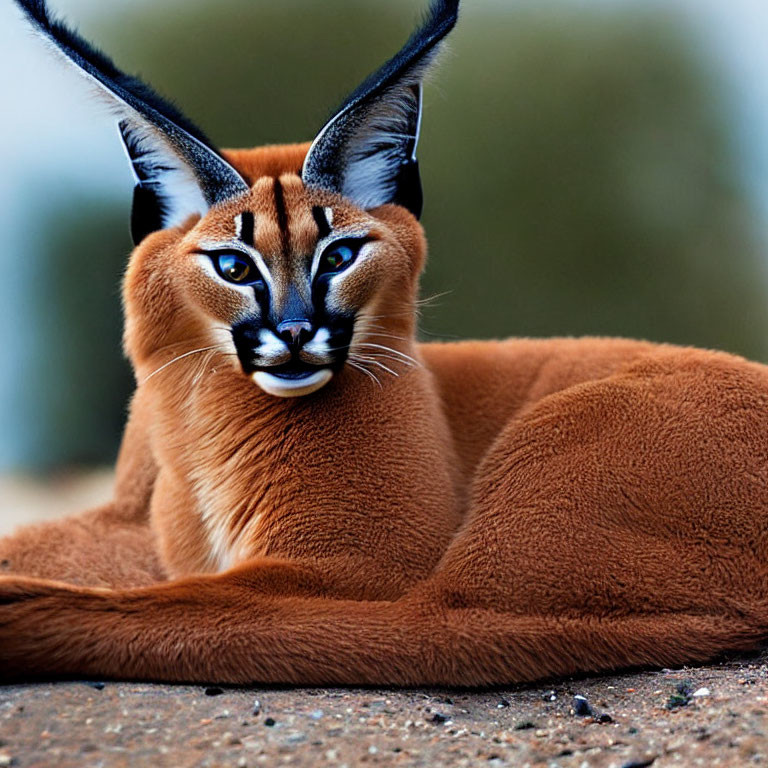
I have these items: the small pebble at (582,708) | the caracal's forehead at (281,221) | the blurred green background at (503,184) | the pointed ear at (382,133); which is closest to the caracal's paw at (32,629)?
the caracal's forehead at (281,221)

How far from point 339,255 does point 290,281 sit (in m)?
0.27

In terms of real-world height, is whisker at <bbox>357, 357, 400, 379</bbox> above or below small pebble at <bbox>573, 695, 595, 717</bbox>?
above

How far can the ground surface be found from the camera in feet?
10.1

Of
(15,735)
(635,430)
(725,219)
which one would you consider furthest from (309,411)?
(725,219)

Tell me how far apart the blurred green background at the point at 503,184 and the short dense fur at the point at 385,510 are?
7.51 meters

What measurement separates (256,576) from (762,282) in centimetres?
1051

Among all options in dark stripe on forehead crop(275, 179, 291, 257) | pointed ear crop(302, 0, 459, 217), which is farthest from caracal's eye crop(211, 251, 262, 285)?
pointed ear crop(302, 0, 459, 217)

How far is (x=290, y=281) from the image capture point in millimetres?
3998

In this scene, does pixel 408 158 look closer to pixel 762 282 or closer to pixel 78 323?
pixel 78 323

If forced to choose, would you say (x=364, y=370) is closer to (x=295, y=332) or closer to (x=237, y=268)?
(x=295, y=332)

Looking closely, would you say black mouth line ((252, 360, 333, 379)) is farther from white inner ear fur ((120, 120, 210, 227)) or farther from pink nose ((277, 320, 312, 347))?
white inner ear fur ((120, 120, 210, 227))

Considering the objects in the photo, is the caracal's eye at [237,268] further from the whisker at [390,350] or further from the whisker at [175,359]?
the whisker at [390,350]

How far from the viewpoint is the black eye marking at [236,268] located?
4.07m

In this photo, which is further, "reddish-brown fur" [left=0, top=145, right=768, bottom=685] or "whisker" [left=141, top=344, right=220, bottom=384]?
"whisker" [left=141, top=344, right=220, bottom=384]
